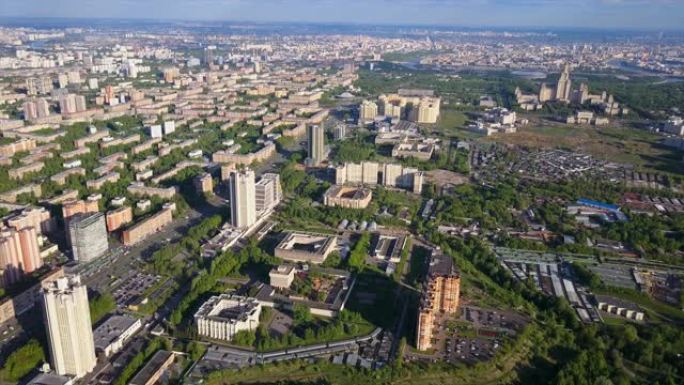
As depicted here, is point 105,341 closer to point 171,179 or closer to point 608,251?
point 171,179

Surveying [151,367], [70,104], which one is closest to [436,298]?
[151,367]

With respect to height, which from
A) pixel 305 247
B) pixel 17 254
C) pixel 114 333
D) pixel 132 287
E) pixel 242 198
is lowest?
pixel 132 287

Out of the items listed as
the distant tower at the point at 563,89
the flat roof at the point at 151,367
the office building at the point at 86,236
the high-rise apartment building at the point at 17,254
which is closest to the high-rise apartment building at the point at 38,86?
the office building at the point at 86,236

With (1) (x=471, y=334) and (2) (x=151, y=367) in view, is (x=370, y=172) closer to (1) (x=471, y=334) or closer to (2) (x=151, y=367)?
(1) (x=471, y=334)

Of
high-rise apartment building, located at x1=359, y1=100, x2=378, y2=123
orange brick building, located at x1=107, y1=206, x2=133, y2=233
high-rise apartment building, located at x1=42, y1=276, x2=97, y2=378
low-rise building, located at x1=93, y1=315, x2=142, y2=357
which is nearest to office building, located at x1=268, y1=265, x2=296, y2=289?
low-rise building, located at x1=93, y1=315, x2=142, y2=357

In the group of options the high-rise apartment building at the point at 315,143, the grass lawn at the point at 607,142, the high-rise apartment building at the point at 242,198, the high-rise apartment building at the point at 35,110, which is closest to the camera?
the high-rise apartment building at the point at 242,198

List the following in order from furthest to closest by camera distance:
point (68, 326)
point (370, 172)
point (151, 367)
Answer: point (370, 172)
point (151, 367)
point (68, 326)

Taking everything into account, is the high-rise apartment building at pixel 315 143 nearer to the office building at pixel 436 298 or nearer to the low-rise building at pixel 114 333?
the office building at pixel 436 298
